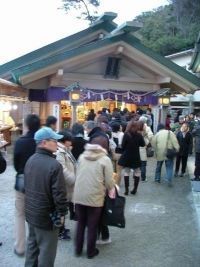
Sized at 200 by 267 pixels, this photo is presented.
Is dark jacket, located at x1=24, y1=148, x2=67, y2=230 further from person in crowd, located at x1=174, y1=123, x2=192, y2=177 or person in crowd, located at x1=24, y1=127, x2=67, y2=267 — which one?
person in crowd, located at x1=174, y1=123, x2=192, y2=177

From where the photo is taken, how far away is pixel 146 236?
237 inches

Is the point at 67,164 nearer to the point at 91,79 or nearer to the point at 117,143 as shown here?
the point at 117,143

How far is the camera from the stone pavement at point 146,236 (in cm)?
501

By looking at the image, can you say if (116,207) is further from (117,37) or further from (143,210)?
(117,37)

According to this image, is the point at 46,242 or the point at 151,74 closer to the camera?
the point at 46,242

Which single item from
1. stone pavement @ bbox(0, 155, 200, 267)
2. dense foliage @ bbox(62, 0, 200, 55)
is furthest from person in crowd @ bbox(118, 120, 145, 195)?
dense foliage @ bbox(62, 0, 200, 55)

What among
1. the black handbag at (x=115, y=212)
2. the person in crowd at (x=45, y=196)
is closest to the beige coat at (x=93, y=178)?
the black handbag at (x=115, y=212)

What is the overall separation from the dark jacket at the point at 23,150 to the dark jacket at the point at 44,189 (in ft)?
2.66

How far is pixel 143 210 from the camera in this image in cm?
752

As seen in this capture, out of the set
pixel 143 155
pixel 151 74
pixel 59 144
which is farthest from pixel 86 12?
pixel 59 144

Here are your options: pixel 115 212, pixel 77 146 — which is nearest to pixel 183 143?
pixel 77 146

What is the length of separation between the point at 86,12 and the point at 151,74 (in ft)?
88.0

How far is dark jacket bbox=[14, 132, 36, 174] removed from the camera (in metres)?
4.77

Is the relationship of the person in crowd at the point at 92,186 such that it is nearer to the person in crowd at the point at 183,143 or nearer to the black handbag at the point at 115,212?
the black handbag at the point at 115,212
